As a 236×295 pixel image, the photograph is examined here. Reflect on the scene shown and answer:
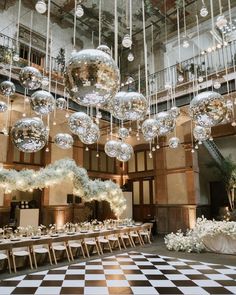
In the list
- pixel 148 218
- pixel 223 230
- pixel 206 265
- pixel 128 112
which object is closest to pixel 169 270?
pixel 206 265

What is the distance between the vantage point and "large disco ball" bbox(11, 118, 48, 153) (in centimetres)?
329

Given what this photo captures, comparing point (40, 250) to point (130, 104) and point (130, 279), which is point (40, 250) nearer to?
point (130, 279)

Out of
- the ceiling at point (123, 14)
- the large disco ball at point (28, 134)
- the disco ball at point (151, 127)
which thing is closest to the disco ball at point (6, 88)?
the large disco ball at point (28, 134)

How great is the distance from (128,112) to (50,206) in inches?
355

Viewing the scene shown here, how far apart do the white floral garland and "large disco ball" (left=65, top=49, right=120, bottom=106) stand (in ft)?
19.4

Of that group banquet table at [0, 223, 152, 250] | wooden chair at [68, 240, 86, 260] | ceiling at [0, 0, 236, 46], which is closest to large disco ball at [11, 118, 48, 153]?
banquet table at [0, 223, 152, 250]

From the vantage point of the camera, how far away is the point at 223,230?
24.5ft

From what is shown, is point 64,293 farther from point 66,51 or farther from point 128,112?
point 66,51

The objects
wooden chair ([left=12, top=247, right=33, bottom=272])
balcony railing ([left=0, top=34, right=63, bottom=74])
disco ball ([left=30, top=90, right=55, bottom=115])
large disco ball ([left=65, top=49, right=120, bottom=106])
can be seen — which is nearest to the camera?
large disco ball ([left=65, top=49, right=120, bottom=106])

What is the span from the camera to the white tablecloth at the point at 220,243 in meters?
7.45

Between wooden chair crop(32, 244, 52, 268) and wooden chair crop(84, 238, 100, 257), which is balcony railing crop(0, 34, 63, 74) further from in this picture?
wooden chair crop(84, 238, 100, 257)

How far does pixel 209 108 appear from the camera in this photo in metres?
3.38

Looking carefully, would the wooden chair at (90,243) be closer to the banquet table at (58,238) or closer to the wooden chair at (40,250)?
the banquet table at (58,238)

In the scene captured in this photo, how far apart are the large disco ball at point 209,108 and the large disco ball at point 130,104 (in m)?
0.64
